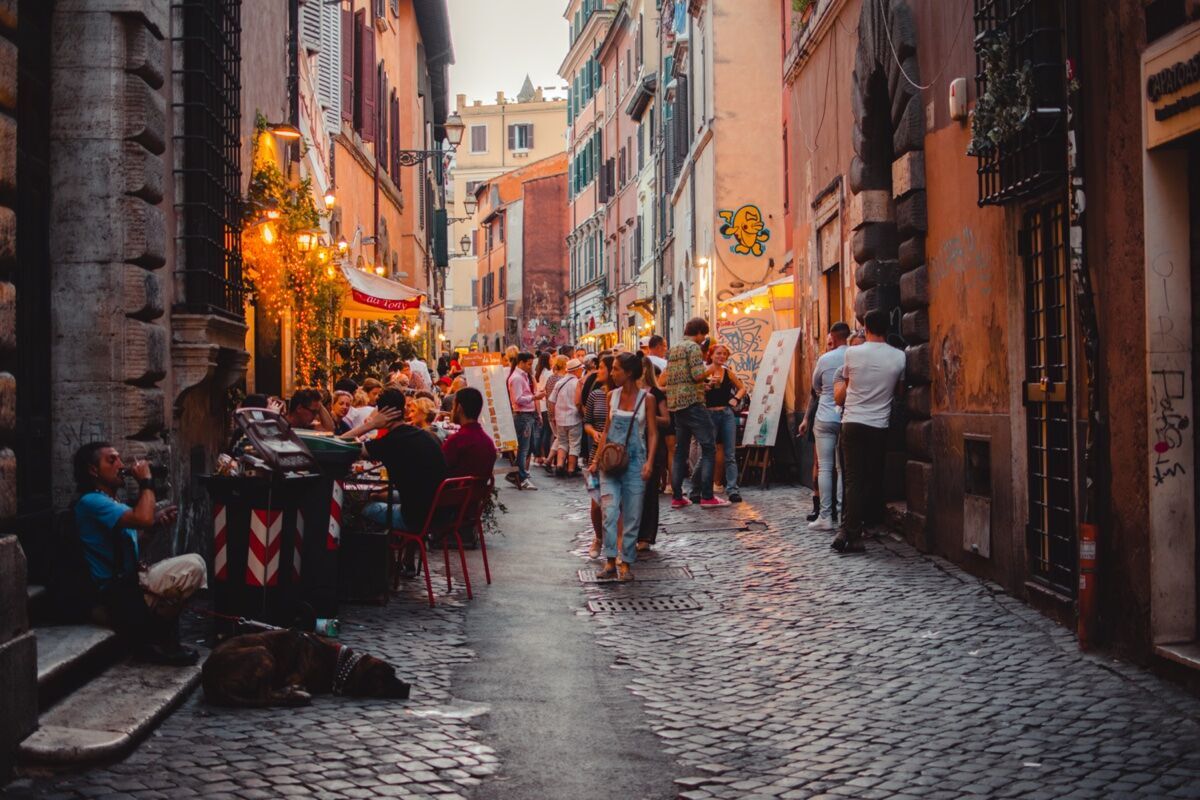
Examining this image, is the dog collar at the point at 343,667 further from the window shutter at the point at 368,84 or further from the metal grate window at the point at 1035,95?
the window shutter at the point at 368,84

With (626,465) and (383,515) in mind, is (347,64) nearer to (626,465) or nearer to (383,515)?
(626,465)

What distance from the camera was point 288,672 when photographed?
7.04 meters

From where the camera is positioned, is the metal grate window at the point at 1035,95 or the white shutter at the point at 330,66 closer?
the metal grate window at the point at 1035,95

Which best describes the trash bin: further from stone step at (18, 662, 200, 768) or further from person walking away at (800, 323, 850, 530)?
person walking away at (800, 323, 850, 530)

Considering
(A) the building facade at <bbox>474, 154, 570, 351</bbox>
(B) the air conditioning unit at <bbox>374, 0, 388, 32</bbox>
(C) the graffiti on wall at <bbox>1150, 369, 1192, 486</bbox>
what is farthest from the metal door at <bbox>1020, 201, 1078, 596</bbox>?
(A) the building facade at <bbox>474, 154, 570, 351</bbox>

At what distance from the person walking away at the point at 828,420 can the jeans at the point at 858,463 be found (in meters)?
1.16

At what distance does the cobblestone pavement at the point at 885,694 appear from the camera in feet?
18.5

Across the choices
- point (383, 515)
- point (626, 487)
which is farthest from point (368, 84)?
point (383, 515)

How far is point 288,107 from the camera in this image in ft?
56.3

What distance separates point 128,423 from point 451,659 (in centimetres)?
237

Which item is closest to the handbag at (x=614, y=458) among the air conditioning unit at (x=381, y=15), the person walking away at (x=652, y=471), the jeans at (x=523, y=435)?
the person walking away at (x=652, y=471)

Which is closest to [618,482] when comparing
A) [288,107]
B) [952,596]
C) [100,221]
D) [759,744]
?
[952,596]

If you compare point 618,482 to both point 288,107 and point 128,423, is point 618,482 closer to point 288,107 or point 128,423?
point 128,423

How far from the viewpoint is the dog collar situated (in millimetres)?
7082
